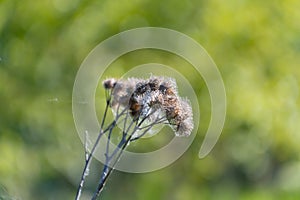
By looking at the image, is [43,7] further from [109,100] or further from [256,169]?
[109,100]

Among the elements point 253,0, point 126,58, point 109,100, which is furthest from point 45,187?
point 109,100

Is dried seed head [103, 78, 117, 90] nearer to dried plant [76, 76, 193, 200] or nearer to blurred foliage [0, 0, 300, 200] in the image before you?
dried plant [76, 76, 193, 200]

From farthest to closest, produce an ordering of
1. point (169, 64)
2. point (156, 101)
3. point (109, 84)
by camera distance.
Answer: point (169, 64) → point (109, 84) → point (156, 101)

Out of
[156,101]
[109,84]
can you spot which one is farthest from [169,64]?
[156,101]

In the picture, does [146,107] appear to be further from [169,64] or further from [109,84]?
[169,64]

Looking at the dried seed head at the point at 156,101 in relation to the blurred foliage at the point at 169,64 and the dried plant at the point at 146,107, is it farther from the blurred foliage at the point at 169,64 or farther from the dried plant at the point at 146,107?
the blurred foliage at the point at 169,64

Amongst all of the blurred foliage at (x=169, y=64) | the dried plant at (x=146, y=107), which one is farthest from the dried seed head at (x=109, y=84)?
the blurred foliage at (x=169, y=64)
